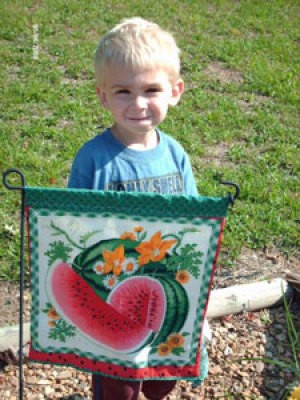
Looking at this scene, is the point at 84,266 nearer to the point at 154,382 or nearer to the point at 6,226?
the point at 154,382

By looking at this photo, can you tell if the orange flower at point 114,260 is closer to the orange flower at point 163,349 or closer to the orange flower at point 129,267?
the orange flower at point 129,267

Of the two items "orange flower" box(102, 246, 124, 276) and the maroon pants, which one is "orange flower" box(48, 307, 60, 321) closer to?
"orange flower" box(102, 246, 124, 276)

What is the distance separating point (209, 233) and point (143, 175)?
1.17ft

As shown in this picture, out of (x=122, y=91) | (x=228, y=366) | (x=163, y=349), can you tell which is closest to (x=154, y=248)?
(x=163, y=349)

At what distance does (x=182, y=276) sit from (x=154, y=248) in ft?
0.50

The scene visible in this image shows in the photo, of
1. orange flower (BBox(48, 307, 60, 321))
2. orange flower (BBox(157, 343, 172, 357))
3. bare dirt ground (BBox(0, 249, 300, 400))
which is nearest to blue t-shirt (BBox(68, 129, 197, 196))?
orange flower (BBox(48, 307, 60, 321))

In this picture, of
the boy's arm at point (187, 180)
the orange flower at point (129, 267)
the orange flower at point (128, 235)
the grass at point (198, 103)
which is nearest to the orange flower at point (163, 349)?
the orange flower at point (129, 267)

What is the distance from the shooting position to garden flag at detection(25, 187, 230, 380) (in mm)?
1894

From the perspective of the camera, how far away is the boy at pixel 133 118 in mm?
2000

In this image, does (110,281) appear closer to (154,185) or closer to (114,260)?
(114,260)

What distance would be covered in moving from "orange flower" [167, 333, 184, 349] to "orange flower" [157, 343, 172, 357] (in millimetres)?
15

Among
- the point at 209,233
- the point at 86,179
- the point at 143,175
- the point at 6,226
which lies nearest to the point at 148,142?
the point at 143,175

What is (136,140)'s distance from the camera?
7.20 ft

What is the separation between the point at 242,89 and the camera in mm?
6277
